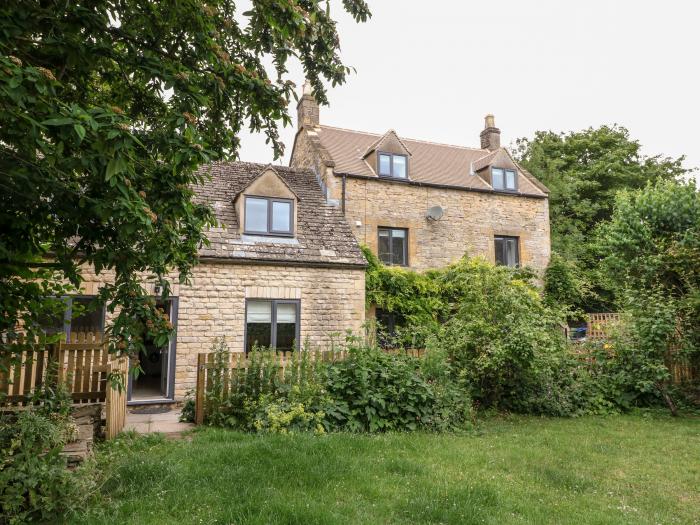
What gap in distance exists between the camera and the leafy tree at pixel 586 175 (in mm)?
26845

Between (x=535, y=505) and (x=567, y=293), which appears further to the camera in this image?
(x=567, y=293)

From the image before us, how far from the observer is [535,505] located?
4.78 m

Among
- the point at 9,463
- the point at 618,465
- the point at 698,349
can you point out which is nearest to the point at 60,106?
the point at 9,463

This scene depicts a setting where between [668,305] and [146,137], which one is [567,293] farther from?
[146,137]

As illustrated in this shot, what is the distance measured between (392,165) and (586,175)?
67.0 feet


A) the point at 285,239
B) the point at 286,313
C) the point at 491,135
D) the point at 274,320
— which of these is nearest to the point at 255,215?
the point at 285,239

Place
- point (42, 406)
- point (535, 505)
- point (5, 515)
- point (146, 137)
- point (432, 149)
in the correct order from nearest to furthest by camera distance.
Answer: point (5, 515) < point (535, 505) < point (146, 137) < point (42, 406) < point (432, 149)

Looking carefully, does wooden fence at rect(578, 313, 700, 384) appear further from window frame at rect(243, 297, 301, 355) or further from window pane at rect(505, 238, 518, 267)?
window pane at rect(505, 238, 518, 267)

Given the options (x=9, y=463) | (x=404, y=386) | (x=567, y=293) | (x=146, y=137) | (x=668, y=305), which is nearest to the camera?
(x=9, y=463)

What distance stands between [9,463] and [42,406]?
1426 millimetres

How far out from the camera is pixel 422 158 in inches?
797

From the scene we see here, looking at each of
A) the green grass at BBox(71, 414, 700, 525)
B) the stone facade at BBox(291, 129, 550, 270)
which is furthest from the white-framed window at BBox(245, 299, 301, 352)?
the green grass at BBox(71, 414, 700, 525)

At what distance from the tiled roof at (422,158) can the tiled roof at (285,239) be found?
225cm

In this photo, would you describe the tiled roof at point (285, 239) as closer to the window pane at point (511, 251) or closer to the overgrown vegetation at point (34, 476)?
the overgrown vegetation at point (34, 476)
